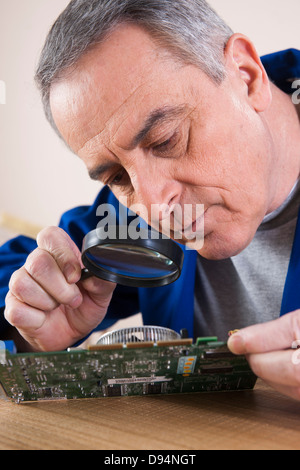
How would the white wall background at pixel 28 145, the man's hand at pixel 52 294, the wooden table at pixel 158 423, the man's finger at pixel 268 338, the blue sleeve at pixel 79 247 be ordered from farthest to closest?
the white wall background at pixel 28 145 → the blue sleeve at pixel 79 247 → the man's hand at pixel 52 294 → the man's finger at pixel 268 338 → the wooden table at pixel 158 423

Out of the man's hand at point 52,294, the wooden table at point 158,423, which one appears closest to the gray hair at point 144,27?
the man's hand at point 52,294

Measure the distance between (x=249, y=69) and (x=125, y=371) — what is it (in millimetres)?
1153

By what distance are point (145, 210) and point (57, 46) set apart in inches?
24.1

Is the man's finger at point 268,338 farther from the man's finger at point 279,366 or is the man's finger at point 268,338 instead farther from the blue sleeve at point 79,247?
the blue sleeve at point 79,247

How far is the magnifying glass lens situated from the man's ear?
659 millimetres

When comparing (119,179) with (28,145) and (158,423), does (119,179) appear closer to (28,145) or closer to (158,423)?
(158,423)

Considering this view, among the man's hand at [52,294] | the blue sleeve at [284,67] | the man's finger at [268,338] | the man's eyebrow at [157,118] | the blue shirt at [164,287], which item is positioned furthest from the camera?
the blue sleeve at [284,67]

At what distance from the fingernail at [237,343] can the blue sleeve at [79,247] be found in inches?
48.9

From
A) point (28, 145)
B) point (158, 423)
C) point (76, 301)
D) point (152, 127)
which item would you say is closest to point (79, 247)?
point (76, 301)

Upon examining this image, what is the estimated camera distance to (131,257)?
142 centimetres

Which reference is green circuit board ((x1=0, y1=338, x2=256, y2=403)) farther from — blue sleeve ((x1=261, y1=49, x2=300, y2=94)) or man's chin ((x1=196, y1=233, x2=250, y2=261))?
blue sleeve ((x1=261, y1=49, x2=300, y2=94))

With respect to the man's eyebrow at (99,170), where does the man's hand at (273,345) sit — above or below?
below

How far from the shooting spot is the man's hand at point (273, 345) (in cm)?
95

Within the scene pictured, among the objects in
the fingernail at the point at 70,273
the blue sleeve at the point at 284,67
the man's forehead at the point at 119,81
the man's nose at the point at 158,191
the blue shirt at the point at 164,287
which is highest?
the man's forehead at the point at 119,81
